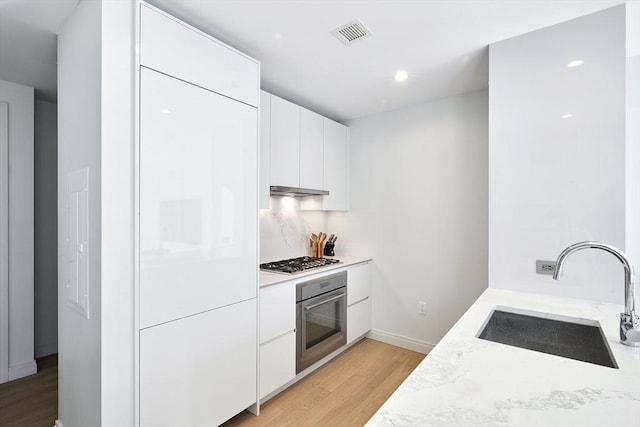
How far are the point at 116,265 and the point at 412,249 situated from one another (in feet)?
8.38

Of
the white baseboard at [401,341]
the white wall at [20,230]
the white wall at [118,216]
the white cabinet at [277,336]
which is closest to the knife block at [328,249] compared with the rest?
the white baseboard at [401,341]

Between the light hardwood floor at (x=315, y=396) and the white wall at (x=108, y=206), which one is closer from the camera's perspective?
the white wall at (x=108, y=206)

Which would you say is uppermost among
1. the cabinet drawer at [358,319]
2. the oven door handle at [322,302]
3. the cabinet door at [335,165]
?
the cabinet door at [335,165]

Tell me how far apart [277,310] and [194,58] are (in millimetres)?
1682

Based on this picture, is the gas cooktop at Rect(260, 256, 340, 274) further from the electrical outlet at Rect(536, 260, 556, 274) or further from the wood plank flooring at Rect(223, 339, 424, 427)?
the electrical outlet at Rect(536, 260, 556, 274)

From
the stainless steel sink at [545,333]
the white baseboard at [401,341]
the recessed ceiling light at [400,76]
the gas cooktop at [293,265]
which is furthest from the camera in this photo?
the white baseboard at [401,341]

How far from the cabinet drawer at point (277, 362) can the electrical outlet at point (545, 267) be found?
1.70 metres

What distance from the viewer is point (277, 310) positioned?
7.45 ft

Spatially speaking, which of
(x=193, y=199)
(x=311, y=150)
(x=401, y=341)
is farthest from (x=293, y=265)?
(x=401, y=341)

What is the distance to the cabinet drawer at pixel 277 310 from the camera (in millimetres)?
2167

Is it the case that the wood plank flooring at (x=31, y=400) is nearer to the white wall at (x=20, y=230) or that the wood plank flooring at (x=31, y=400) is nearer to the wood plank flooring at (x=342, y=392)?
the white wall at (x=20, y=230)

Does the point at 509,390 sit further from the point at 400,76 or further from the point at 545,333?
the point at 400,76

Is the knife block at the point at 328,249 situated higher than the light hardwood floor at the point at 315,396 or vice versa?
the knife block at the point at 328,249

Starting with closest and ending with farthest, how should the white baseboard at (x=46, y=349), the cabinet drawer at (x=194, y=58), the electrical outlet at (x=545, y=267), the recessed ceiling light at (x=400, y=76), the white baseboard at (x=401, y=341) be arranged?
the cabinet drawer at (x=194, y=58) → the electrical outlet at (x=545, y=267) → the recessed ceiling light at (x=400, y=76) → the white baseboard at (x=46, y=349) → the white baseboard at (x=401, y=341)
